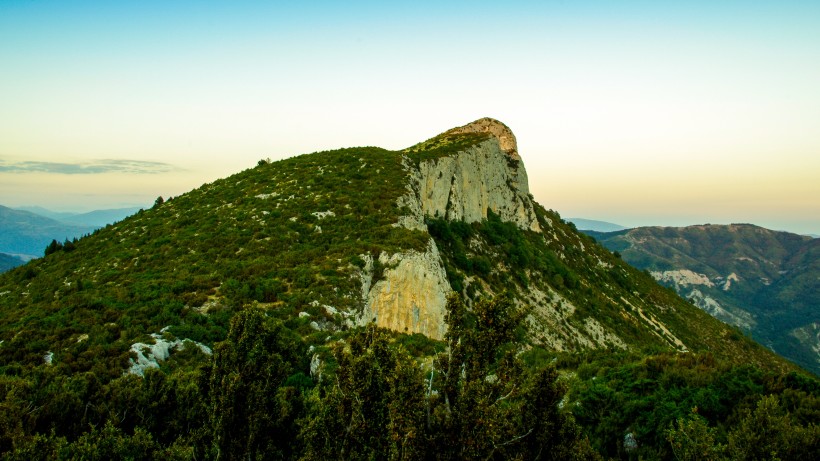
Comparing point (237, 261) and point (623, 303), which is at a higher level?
point (237, 261)

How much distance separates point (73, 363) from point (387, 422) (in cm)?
1176

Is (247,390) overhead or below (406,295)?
overhead

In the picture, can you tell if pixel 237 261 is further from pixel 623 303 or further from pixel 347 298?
pixel 623 303

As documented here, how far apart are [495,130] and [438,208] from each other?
3631 cm

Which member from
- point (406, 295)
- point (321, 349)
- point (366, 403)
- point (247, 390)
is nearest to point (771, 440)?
point (366, 403)

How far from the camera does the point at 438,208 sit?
145 ft

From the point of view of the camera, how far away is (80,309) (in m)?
16.1

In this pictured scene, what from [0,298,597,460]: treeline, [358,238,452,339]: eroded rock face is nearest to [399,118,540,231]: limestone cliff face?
[358,238,452,339]: eroded rock face

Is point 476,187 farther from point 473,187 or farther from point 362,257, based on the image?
point 362,257

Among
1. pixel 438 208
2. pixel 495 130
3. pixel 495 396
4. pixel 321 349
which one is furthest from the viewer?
pixel 495 130

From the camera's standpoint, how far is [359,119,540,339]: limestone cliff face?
73.2 feet

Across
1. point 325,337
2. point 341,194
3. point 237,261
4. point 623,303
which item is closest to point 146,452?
point 325,337

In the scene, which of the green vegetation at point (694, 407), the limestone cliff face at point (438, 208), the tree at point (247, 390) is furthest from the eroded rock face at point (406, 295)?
the tree at point (247, 390)

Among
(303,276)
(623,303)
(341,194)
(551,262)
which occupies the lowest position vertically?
(623,303)
